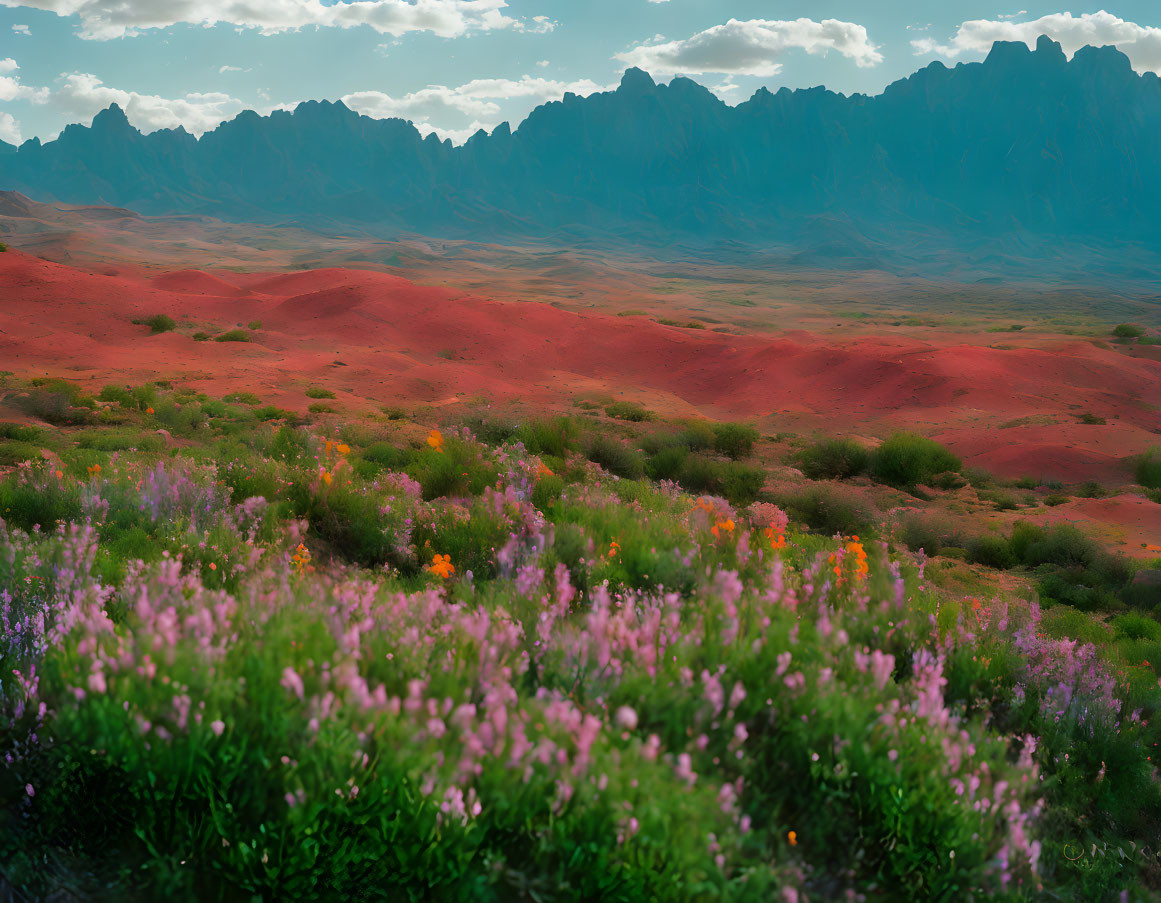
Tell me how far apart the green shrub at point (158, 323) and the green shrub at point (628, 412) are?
19258 millimetres

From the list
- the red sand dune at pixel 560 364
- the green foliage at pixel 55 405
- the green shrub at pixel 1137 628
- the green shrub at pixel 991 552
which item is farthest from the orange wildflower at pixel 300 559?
the red sand dune at pixel 560 364

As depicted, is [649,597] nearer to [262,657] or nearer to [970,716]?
[970,716]

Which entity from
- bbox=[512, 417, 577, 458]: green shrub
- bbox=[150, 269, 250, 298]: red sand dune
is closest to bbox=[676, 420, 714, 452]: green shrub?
bbox=[512, 417, 577, 458]: green shrub

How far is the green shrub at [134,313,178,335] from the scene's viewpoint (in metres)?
30.5

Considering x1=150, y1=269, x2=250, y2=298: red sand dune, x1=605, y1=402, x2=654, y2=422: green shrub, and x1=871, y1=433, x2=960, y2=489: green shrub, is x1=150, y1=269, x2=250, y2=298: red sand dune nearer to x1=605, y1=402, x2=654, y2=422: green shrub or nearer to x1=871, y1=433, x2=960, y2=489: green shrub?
x1=605, y1=402, x2=654, y2=422: green shrub

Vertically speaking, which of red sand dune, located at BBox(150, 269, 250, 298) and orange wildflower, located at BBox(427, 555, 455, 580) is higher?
red sand dune, located at BBox(150, 269, 250, 298)

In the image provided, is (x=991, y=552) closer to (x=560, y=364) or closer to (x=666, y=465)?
(x=666, y=465)

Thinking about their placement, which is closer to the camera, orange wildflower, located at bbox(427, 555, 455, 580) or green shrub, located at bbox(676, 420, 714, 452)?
orange wildflower, located at bbox(427, 555, 455, 580)

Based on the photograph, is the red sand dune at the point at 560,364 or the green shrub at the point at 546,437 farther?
the red sand dune at the point at 560,364

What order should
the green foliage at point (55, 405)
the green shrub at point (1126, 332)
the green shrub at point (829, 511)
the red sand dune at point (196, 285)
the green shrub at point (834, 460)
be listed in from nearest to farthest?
1. the green shrub at point (829, 511)
2. the green foliage at point (55, 405)
3. the green shrub at point (834, 460)
4. the red sand dune at point (196, 285)
5. the green shrub at point (1126, 332)

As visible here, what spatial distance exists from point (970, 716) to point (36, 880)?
14.6 feet

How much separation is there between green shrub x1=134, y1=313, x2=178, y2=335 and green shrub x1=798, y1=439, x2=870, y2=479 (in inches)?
998

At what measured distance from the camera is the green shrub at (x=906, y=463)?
56.6ft

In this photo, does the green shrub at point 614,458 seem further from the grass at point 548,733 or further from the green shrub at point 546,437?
the grass at point 548,733
